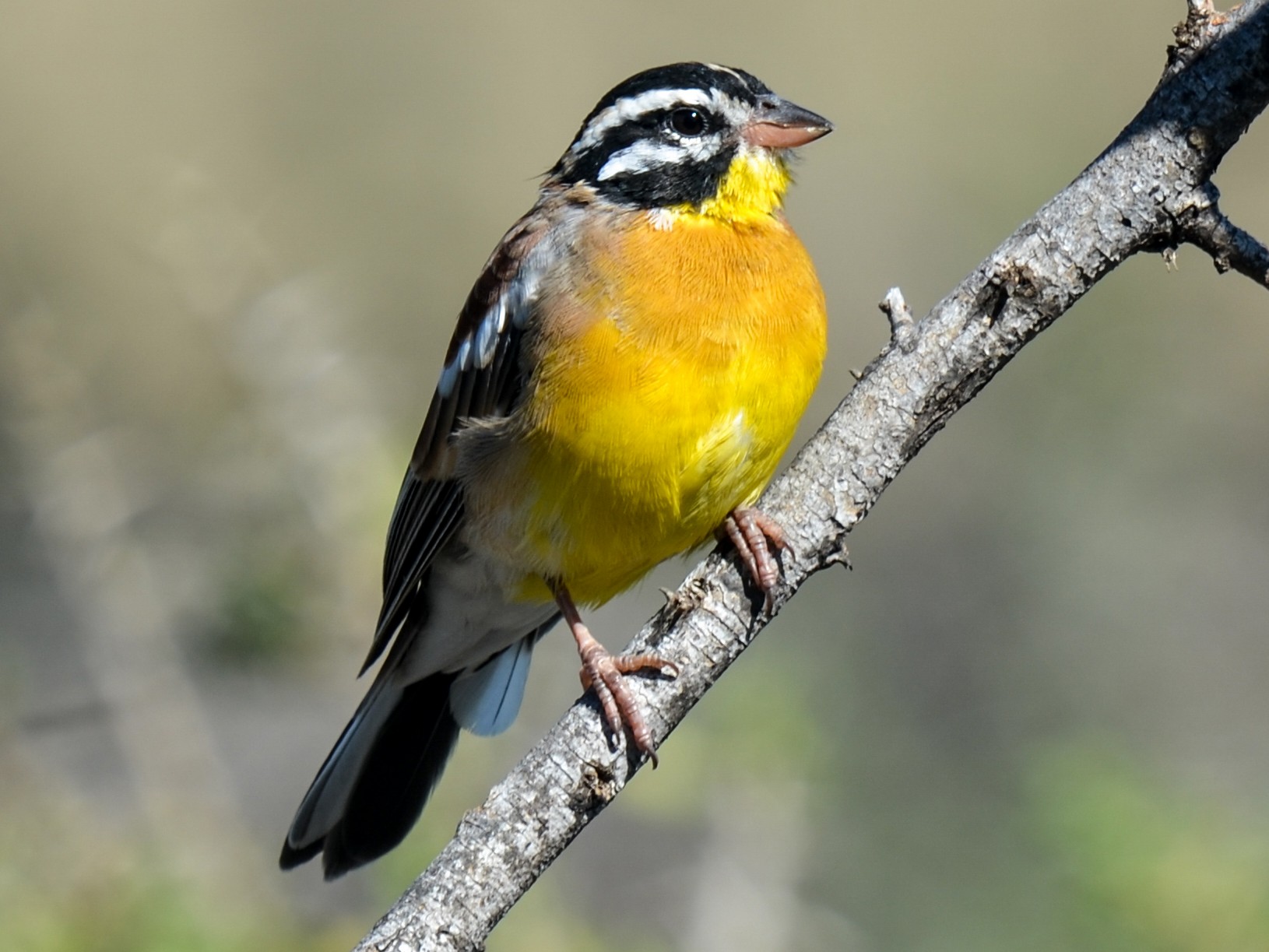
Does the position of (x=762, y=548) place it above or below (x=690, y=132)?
below

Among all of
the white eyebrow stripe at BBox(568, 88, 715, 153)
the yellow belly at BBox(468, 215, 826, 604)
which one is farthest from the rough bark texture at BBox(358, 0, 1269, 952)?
the white eyebrow stripe at BBox(568, 88, 715, 153)

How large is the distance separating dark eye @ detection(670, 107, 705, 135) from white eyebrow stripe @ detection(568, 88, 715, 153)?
3 cm

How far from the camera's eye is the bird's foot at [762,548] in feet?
11.7

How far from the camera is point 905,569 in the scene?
9656 mm

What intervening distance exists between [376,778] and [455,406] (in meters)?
1.28

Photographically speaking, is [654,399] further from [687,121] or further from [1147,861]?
[1147,861]

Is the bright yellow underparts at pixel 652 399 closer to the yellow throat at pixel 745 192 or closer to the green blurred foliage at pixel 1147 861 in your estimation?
the yellow throat at pixel 745 192

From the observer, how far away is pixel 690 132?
4.73 metres

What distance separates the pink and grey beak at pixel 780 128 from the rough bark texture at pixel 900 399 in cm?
127

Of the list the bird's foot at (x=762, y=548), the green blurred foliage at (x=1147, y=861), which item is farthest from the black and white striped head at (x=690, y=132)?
the green blurred foliage at (x=1147, y=861)

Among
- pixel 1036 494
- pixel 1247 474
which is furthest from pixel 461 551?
pixel 1247 474

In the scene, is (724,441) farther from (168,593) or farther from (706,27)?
(706,27)

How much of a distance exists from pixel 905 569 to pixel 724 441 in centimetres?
572

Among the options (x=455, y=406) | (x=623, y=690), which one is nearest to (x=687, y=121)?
(x=455, y=406)
